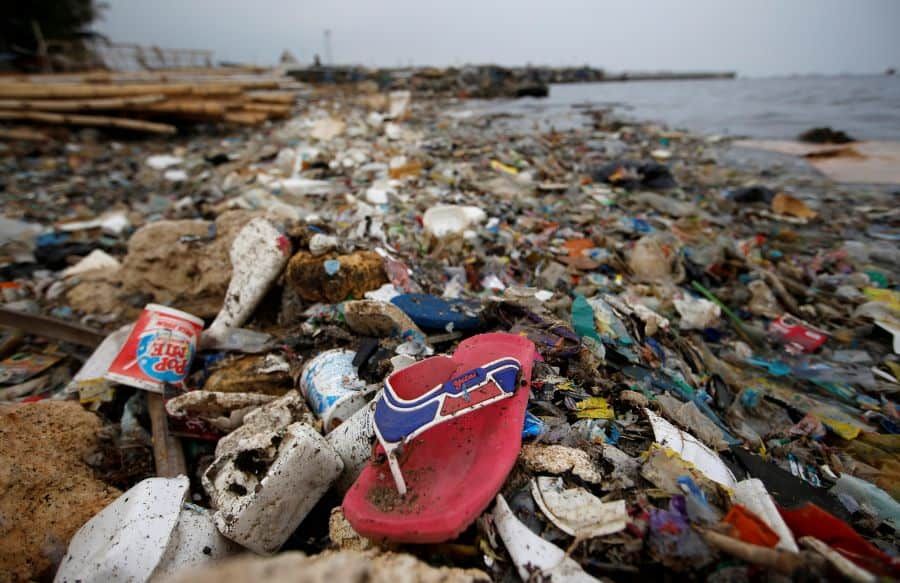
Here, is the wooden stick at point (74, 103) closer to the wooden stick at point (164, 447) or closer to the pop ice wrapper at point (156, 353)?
the pop ice wrapper at point (156, 353)

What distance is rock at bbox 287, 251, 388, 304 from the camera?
252 cm

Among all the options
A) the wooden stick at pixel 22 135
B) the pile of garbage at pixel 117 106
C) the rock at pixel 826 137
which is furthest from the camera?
the rock at pixel 826 137

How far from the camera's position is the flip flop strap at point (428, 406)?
121 cm

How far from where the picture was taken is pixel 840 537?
1.07 m

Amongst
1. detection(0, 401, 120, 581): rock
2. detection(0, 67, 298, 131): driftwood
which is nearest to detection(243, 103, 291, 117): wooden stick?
detection(0, 67, 298, 131): driftwood

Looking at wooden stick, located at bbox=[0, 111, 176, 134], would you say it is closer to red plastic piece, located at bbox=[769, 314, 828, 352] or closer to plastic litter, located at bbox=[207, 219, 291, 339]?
plastic litter, located at bbox=[207, 219, 291, 339]

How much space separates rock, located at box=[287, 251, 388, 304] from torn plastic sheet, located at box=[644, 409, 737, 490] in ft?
5.88

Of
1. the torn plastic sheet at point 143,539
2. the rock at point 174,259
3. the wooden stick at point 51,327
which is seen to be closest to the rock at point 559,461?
the torn plastic sheet at point 143,539

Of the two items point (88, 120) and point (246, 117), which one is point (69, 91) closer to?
point (88, 120)

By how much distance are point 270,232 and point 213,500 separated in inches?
67.7

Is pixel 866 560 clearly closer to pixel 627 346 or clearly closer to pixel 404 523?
pixel 404 523

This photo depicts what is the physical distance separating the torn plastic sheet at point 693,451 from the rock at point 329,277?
1793mm

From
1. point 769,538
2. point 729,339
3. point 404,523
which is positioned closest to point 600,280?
point 729,339

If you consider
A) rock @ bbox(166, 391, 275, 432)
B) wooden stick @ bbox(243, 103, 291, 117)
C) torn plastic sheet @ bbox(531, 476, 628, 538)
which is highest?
wooden stick @ bbox(243, 103, 291, 117)
